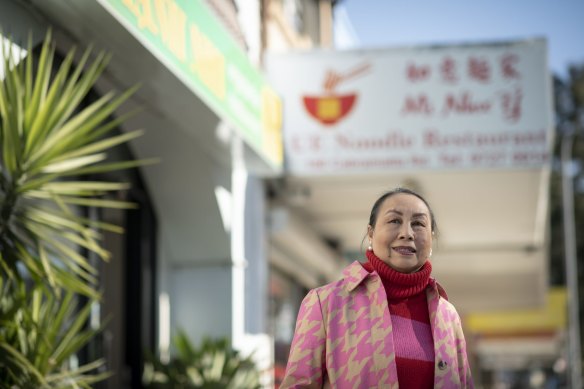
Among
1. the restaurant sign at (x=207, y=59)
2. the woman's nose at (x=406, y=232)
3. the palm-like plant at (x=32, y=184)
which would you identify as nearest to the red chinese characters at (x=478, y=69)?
the restaurant sign at (x=207, y=59)

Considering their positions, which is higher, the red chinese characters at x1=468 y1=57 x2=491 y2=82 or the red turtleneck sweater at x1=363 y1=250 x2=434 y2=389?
the red chinese characters at x1=468 y1=57 x2=491 y2=82

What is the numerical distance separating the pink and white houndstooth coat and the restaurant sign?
287cm

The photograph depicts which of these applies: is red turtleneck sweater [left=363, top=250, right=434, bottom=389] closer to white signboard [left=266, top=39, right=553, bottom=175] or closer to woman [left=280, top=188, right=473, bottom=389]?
woman [left=280, top=188, right=473, bottom=389]

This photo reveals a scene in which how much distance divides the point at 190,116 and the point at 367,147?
3.20m

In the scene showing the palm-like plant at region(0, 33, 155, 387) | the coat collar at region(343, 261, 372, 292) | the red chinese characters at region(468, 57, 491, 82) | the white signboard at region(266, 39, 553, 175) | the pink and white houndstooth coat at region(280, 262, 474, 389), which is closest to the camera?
the pink and white houndstooth coat at region(280, 262, 474, 389)

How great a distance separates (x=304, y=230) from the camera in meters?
15.2

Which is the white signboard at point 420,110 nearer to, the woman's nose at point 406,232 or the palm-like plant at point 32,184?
the palm-like plant at point 32,184

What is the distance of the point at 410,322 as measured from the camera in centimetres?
309

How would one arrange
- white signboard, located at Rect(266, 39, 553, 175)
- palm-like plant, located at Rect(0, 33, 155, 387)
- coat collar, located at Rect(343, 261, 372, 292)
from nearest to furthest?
coat collar, located at Rect(343, 261, 372, 292) → palm-like plant, located at Rect(0, 33, 155, 387) → white signboard, located at Rect(266, 39, 553, 175)

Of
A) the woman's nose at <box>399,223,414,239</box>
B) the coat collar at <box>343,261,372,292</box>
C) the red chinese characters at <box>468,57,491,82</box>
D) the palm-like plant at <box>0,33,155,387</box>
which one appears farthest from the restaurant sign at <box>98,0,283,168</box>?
the woman's nose at <box>399,223,414,239</box>

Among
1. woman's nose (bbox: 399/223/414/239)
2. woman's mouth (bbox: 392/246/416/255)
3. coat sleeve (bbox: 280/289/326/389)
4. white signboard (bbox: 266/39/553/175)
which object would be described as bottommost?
coat sleeve (bbox: 280/289/326/389)

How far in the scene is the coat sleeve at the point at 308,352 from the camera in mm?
3006

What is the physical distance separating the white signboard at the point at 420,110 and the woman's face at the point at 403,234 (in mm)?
7937

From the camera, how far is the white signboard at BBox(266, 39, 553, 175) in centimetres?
1101
